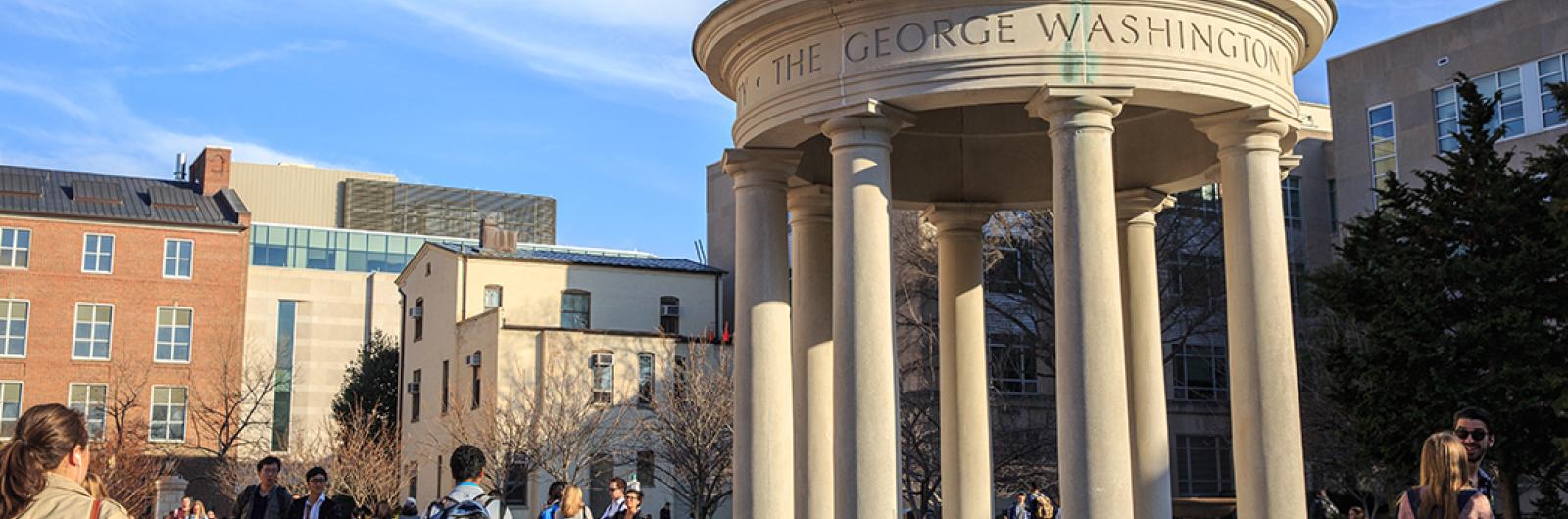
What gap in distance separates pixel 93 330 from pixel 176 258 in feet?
18.1

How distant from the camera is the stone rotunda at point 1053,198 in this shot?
16.4m

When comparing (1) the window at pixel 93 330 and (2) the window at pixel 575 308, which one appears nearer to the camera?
(2) the window at pixel 575 308

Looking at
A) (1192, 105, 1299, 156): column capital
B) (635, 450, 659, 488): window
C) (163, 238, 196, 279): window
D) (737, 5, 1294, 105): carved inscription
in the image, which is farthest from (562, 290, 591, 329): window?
(1192, 105, 1299, 156): column capital

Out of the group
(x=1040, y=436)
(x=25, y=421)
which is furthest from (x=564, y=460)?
(x=25, y=421)

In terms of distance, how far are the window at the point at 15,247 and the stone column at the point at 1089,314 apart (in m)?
75.0

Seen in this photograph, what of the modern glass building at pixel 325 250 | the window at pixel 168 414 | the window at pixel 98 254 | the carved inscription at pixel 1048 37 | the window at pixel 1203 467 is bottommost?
the window at pixel 1203 467

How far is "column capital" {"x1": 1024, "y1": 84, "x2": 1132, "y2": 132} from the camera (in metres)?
Answer: 16.5

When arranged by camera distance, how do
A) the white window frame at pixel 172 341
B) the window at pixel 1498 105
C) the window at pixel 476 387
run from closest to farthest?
the window at pixel 1498 105 → the window at pixel 476 387 → the white window frame at pixel 172 341

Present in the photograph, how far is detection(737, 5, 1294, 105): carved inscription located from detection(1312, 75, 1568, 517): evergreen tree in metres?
14.2

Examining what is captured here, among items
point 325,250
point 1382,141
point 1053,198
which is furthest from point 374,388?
point 1053,198

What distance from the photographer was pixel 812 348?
20.8 meters

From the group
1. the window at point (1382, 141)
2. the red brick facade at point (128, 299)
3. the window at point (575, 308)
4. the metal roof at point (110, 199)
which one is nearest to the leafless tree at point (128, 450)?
the red brick facade at point (128, 299)

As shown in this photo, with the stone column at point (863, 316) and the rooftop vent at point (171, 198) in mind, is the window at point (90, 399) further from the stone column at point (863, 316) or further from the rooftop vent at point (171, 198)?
the stone column at point (863, 316)

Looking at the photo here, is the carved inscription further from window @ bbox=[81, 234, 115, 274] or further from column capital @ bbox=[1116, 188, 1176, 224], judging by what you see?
window @ bbox=[81, 234, 115, 274]
